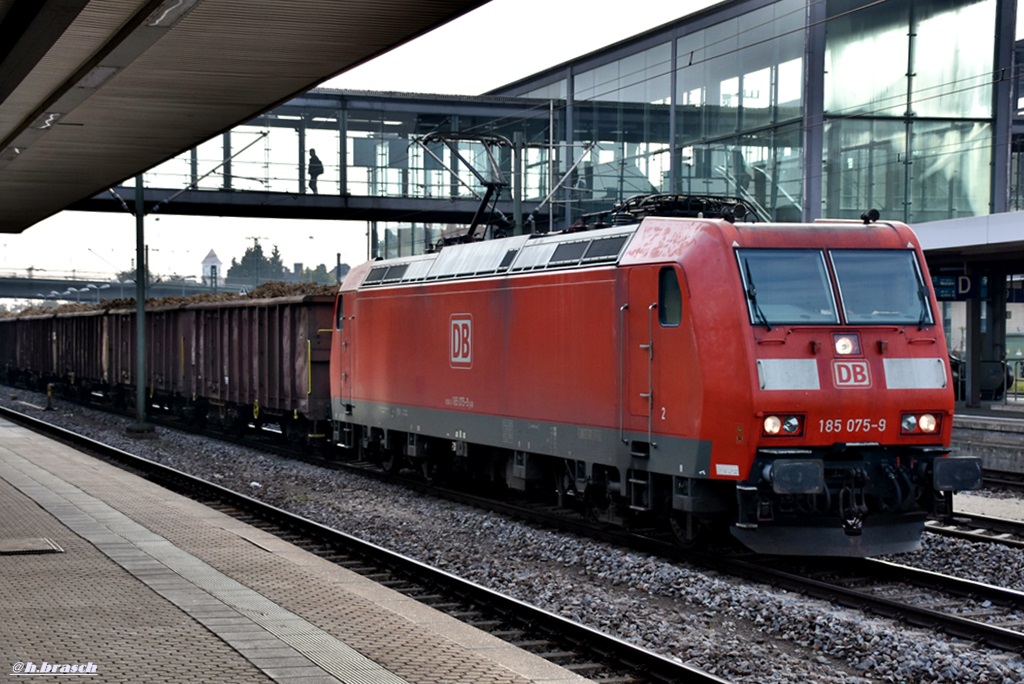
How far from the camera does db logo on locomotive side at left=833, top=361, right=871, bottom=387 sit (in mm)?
11844

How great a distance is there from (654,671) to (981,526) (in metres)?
7.53

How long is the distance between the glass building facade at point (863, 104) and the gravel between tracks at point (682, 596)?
19.4 m

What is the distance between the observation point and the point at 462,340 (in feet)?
55.1

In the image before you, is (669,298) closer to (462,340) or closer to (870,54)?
(462,340)

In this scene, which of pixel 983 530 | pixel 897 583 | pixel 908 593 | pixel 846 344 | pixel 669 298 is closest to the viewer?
pixel 908 593

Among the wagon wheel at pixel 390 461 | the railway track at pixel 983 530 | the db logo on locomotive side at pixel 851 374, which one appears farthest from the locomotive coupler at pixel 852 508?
the wagon wheel at pixel 390 461

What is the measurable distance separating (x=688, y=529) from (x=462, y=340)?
5.28 meters

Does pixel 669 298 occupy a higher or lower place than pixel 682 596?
higher

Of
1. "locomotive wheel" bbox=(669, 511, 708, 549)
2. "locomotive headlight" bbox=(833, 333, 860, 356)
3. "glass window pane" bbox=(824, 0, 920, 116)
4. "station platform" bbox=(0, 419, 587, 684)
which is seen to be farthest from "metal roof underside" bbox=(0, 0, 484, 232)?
"glass window pane" bbox=(824, 0, 920, 116)

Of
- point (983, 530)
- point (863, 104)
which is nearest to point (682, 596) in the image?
point (983, 530)

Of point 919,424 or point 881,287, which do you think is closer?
point 919,424

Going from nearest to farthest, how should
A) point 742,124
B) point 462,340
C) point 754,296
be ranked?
1. point 754,296
2. point 462,340
3. point 742,124

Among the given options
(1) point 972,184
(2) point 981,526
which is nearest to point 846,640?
(2) point 981,526

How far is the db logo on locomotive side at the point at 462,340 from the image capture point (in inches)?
654
